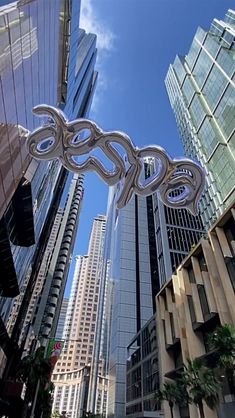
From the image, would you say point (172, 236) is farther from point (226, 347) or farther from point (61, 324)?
point (61, 324)

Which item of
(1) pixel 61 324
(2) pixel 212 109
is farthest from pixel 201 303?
(1) pixel 61 324

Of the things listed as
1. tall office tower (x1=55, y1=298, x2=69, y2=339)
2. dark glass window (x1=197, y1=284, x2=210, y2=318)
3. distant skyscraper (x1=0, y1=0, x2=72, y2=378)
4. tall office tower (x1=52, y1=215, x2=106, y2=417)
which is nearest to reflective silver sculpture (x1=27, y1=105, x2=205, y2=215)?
distant skyscraper (x1=0, y1=0, x2=72, y2=378)

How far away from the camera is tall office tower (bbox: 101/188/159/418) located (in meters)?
55.4

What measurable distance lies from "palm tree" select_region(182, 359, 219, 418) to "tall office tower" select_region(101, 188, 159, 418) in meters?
30.3

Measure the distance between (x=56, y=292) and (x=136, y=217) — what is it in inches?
1211

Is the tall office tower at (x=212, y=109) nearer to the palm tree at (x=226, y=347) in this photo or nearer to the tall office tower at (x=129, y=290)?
the tall office tower at (x=129, y=290)

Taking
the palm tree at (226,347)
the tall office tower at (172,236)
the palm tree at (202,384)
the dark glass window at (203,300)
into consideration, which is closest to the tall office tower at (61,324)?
the tall office tower at (172,236)

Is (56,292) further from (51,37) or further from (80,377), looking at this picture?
(51,37)

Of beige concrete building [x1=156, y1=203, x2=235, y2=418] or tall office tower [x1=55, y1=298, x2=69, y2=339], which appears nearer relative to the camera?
beige concrete building [x1=156, y1=203, x2=235, y2=418]

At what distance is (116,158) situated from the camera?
483 inches

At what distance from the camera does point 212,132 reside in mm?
59656

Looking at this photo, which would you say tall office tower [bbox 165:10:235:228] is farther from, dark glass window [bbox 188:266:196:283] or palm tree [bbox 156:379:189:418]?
palm tree [bbox 156:379:189:418]

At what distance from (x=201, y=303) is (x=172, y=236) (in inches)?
1689

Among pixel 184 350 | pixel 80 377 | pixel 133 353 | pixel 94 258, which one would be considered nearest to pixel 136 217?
pixel 133 353
